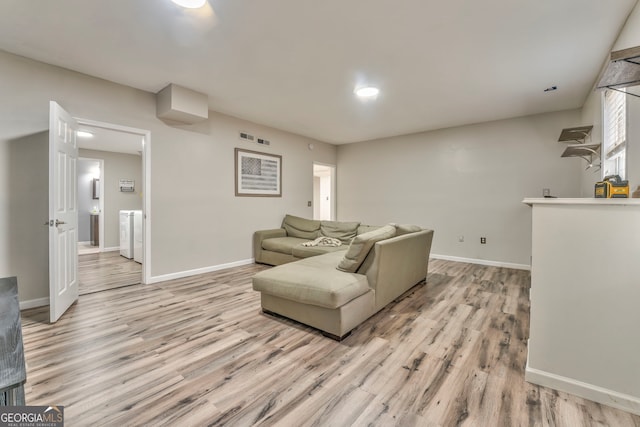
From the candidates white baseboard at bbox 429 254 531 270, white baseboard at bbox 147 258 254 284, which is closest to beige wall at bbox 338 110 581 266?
white baseboard at bbox 429 254 531 270

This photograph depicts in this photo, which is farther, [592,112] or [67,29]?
[592,112]

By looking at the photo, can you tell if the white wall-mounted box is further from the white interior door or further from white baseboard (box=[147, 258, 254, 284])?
white baseboard (box=[147, 258, 254, 284])

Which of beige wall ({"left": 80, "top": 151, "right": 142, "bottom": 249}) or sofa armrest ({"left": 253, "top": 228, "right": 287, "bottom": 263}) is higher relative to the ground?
beige wall ({"left": 80, "top": 151, "right": 142, "bottom": 249})

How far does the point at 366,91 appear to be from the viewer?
11.4 ft

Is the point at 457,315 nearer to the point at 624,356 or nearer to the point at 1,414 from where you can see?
the point at 624,356

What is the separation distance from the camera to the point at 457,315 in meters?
2.73

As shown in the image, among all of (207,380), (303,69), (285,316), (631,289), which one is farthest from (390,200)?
(207,380)

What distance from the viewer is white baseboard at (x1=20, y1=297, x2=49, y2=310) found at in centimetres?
281

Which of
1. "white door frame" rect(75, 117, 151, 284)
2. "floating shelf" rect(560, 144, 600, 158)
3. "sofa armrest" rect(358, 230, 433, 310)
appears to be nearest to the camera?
"sofa armrest" rect(358, 230, 433, 310)

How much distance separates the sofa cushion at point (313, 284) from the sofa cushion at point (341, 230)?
6.34ft

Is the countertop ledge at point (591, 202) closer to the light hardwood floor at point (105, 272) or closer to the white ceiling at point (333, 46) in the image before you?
the white ceiling at point (333, 46)

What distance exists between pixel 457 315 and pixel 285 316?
169cm

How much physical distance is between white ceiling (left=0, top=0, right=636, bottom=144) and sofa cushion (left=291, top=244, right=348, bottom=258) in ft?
7.05

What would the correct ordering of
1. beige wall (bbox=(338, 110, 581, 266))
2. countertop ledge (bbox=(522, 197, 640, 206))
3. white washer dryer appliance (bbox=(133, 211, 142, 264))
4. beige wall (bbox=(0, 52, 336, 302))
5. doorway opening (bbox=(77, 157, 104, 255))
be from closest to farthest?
countertop ledge (bbox=(522, 197, 640, 206)) < beige wall (bbox=(0, 52, 336, 302)) < beige wall (bbox=(338, 110, 581, 266)) < white washer dryer appliance (bbox=(133, 211, 142, 264)) < doorway opening (bbox=(77, 157, 104, 255))
